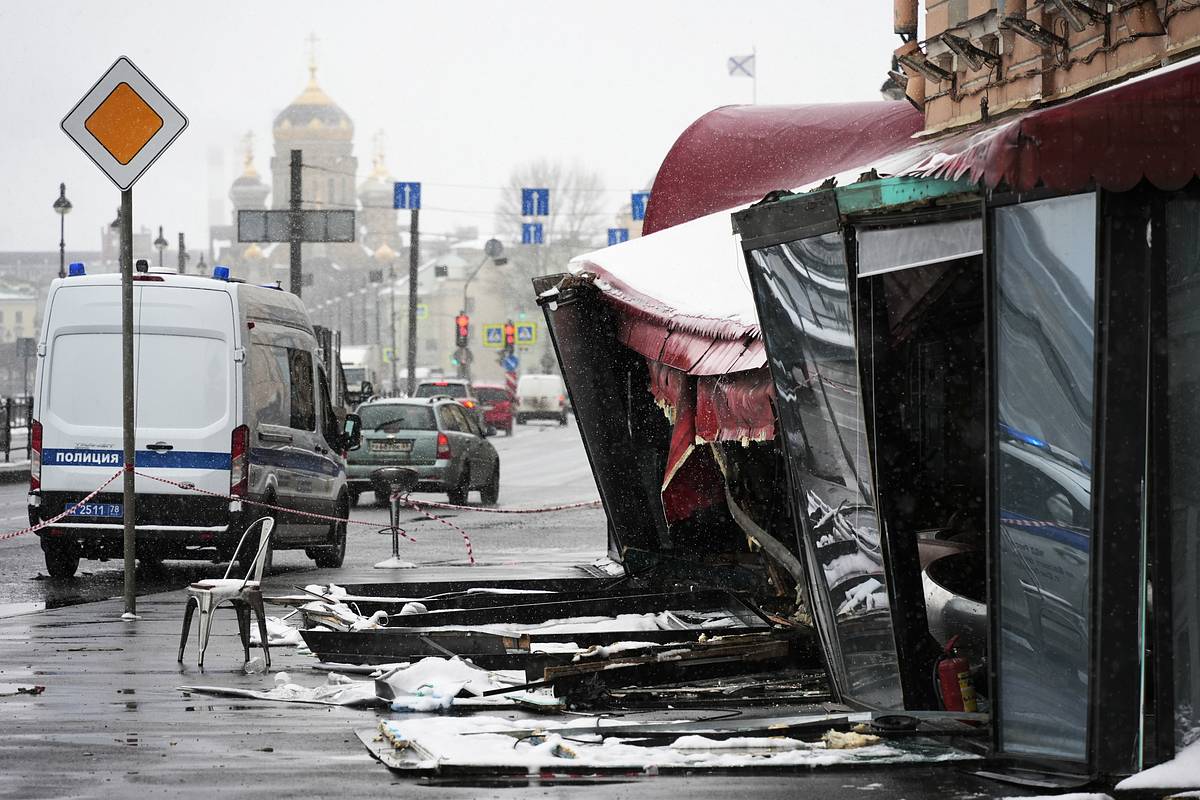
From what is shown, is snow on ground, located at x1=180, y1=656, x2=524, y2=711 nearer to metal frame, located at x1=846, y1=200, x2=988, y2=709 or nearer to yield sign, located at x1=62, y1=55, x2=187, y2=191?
metal frame, located at x1=846, y1=200, x2=988, y2=709

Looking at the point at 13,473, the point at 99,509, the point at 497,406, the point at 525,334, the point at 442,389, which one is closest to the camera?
the point at 99,509

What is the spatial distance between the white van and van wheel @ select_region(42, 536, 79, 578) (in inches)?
2349

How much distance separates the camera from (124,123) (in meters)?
11.7

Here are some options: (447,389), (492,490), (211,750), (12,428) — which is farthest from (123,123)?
(447,389)

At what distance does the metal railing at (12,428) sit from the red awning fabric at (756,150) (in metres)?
14.5

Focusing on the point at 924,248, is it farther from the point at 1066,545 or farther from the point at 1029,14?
the point at 1029,14

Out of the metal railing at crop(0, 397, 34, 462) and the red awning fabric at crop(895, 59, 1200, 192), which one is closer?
the red awning fabric at crop(895, 59, 1200, 192)

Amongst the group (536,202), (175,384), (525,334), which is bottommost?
(175,384)

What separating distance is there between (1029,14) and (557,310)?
190 inches

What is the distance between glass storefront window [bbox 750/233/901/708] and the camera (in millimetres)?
7777

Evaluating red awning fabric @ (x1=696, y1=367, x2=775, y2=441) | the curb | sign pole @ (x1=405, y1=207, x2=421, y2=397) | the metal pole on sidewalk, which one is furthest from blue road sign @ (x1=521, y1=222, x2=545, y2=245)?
red awning fabric @ (x1=696, y1=367, x2=775, y2=441)

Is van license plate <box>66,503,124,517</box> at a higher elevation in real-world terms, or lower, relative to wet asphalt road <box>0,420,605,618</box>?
higher

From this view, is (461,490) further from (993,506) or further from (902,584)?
(993,506)

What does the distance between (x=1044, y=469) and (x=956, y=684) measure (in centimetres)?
142
